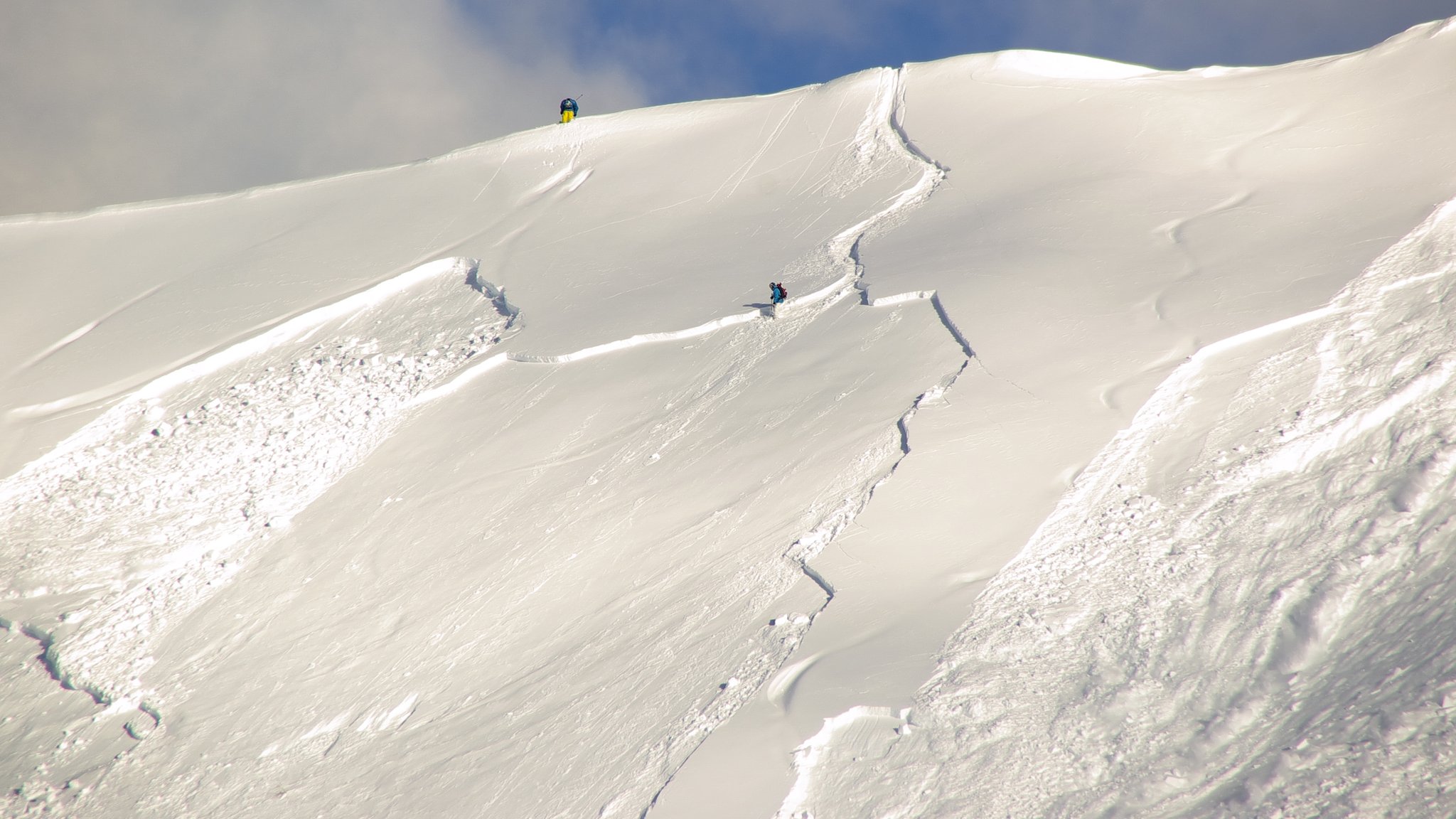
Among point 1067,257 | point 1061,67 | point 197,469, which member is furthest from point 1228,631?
point 1061,67

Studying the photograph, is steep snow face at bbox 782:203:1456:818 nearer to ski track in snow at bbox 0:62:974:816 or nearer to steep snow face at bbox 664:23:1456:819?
steep snow face at bbox 664:23:1456:819

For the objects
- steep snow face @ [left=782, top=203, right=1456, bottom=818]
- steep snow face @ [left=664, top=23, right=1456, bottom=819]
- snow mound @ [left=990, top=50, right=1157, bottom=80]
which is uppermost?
snow mound @ [left=990, top=50, right=1157, bottom=80]

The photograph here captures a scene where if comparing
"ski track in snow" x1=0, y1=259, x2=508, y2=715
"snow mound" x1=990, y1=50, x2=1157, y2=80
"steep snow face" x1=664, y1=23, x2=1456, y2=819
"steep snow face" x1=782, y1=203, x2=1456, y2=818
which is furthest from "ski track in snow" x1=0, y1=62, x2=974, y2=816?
"snow mound" x1=990, y1=50, x2=1157, y2=80

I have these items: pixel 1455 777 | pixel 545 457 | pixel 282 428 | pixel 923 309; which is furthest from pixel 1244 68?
pixel 282 428

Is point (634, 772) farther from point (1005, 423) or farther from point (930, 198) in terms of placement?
point (930, 198)

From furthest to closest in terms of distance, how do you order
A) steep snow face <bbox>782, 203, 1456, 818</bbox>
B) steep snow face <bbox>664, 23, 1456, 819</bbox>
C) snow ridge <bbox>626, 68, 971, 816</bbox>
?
steep snow face <bbox>664, 23, 1456, 819</bbox> < snow ridge <bbox>626, 68, 971, 816</bbox> < steep snow face <bbox>782, 203, 1456, 818</bbox>

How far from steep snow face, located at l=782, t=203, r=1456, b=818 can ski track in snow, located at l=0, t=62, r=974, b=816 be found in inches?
45.0

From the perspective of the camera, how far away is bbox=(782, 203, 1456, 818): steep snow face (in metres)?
3.80

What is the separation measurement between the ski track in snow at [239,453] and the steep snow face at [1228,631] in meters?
1.14

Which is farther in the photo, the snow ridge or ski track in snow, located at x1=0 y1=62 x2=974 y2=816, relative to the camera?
ski track in snow, located at x1=0 y1=62 x2=974 y2=816

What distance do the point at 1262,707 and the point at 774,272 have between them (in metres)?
6.15

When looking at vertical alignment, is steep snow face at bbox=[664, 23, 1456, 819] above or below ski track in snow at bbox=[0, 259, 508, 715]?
below

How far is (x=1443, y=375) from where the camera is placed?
18.3ft

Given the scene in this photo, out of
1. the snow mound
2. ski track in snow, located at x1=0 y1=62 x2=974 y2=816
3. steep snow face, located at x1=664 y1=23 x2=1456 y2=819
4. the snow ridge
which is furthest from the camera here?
the snow mound
